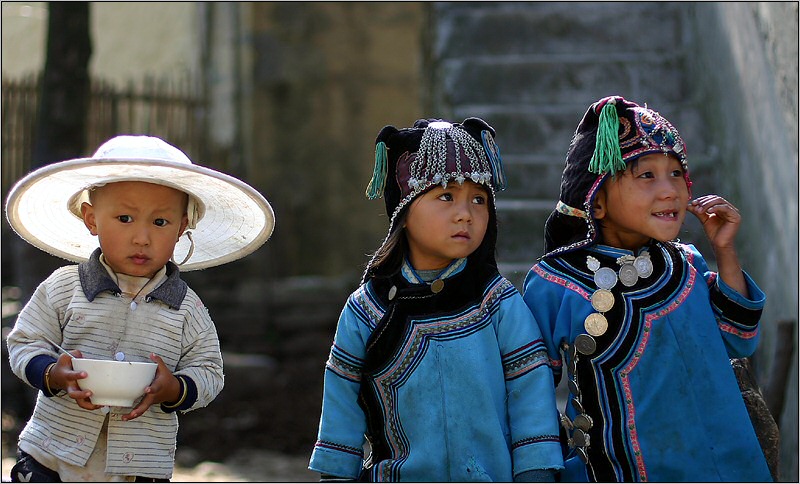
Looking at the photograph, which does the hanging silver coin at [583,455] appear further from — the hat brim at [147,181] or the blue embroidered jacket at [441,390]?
the hat brim at [147,181]

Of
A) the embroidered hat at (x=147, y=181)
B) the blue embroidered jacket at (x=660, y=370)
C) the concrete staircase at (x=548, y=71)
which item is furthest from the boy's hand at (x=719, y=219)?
the concrete staircase at (x=548, y=71)

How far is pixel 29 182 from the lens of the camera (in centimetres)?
289

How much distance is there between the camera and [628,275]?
3.08 metres

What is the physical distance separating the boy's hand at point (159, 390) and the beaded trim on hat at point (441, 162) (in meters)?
0.79

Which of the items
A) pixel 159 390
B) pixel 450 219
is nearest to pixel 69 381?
pixel 159 390

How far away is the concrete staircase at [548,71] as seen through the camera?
Result: 5.71 m

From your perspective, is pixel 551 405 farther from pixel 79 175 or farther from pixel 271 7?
pixel 271 7

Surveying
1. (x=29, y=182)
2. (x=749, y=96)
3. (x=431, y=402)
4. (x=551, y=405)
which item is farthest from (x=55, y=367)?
(x=749, y=96)

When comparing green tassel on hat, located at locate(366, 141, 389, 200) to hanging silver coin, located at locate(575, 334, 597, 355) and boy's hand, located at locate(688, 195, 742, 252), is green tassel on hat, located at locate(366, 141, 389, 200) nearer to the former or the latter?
hanging silver coin, located at locate(575, 334, 597, 355)

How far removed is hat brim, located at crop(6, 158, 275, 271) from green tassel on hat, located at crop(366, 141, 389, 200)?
0.30 m

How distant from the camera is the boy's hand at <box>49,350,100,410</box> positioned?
2.71m

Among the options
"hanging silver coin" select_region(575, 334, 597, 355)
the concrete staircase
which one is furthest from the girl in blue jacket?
the concrete staircase

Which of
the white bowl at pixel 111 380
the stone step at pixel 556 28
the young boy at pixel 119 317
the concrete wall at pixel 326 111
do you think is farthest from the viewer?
the concrete wall at pixel 326 111

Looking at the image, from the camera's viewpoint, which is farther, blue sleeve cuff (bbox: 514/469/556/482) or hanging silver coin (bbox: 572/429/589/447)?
hanging silver coin (bbox: 572/429/589/447)
